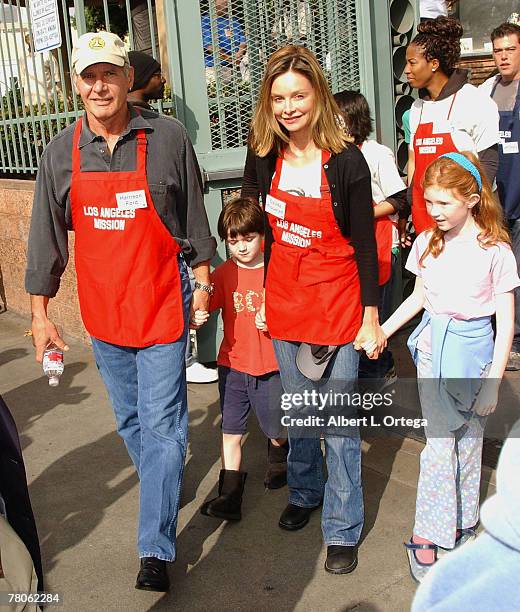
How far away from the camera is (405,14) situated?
5.96 meters

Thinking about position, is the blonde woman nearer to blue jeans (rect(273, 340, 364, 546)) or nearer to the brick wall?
blue jeans (rect(273, 340, 364, 546))

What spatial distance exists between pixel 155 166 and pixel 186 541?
1601 mm

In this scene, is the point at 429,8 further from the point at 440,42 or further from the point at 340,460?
the point at 340,460

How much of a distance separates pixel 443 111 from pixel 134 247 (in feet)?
7.71

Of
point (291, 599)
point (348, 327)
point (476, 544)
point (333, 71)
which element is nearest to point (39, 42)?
point (333, 71)

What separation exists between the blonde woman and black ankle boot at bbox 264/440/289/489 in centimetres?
66

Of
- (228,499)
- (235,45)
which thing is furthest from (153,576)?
(235,45)

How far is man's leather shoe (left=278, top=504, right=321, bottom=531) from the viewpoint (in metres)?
3.66

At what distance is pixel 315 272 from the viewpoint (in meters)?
3.27

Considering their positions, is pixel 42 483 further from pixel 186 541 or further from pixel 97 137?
pixel 97 137

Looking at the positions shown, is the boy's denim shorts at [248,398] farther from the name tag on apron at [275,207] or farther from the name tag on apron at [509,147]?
the name tag on apron at [509,147]

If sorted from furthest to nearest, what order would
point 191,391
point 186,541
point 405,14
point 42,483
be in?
1. point 405,14
2. point 191,391
3. point 42,483
4. point 186,541

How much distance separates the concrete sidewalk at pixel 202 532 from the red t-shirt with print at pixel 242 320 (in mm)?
656

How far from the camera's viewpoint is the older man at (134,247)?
320cm
